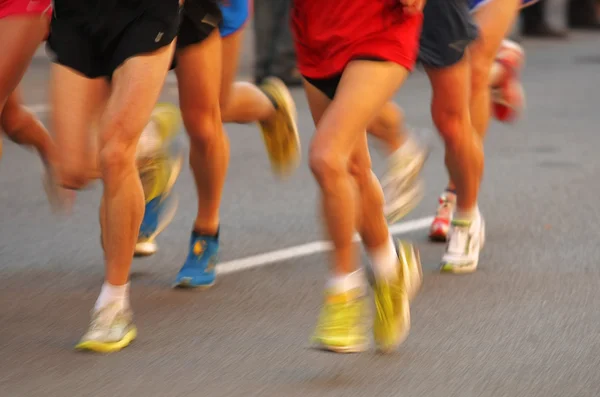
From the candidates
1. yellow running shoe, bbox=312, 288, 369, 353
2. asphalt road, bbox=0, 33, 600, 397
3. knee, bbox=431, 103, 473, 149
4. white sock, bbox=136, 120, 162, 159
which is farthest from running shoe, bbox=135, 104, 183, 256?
yellow running shoe, bbox=312, 288, 369, 353

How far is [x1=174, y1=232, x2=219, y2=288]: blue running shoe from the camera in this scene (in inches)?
228

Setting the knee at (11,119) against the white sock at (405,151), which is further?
the white sock at (405,151)

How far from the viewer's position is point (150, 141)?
20.3ft

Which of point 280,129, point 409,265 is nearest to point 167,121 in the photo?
point 280,129

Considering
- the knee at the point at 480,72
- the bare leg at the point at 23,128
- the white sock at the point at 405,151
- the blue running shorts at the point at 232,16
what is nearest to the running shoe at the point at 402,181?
the white sock at the point at 405,151

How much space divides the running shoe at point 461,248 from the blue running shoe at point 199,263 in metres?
1.11

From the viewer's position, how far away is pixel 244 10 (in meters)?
5.64

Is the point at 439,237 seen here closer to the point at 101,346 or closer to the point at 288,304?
the point at 288,304

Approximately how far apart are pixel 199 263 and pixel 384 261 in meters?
1.28

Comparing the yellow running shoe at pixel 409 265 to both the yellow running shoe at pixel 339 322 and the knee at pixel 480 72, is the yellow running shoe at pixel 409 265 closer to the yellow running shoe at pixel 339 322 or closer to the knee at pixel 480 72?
the yellow running shoe at pixel 339 322

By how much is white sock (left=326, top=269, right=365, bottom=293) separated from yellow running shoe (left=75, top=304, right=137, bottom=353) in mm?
816

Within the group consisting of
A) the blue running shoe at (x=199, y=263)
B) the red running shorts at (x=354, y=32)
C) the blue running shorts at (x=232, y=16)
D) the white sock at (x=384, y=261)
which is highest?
the red running shorts at (x=354, y=32)

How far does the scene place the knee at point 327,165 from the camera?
4.46m

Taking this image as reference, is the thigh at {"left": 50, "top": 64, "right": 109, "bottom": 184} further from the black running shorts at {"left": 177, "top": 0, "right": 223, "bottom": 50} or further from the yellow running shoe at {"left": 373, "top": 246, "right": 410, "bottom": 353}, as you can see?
the yellow running shoe at {"left": 373, "top": 246, "right": 410, "bottom": 353}
